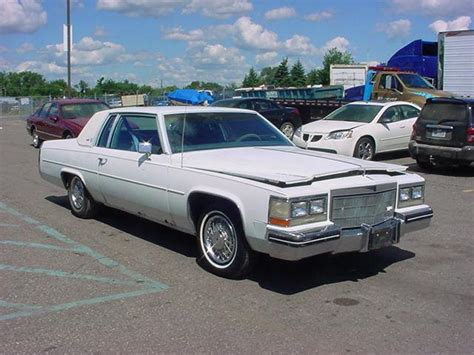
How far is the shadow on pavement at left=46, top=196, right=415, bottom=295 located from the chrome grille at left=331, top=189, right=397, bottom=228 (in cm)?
59

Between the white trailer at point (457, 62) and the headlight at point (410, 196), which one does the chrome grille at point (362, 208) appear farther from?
the white trailer at point (457, 62)

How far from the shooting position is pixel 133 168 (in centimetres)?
646

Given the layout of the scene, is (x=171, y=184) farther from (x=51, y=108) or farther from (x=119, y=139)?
(x=51, y=108)

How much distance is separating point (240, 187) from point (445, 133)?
8.04 meters

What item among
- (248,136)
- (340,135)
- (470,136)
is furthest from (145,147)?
(340,135)

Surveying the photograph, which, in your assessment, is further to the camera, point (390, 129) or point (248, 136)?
point (390, 129)

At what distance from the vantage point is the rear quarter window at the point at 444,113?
1177 cm

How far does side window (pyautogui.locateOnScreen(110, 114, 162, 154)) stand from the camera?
6.39 metres

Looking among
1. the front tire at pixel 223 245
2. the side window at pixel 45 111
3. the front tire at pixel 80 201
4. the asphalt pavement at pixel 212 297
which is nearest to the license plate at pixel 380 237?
the asphalt pavement at pixel 212 297

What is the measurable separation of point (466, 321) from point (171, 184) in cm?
298

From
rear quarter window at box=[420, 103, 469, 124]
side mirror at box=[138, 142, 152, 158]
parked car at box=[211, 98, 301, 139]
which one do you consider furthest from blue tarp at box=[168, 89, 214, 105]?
side mirror at box=[138, 142, 152, 158]

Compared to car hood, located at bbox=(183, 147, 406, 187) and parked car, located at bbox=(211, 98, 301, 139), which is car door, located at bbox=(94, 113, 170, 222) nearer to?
car hood, located at bbox=(183, 147, 406, 187)

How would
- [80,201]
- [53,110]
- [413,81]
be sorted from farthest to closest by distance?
1. [413,81]
2. [53,110]
3. [80,201]

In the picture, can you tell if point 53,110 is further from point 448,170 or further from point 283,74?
point 283,74
